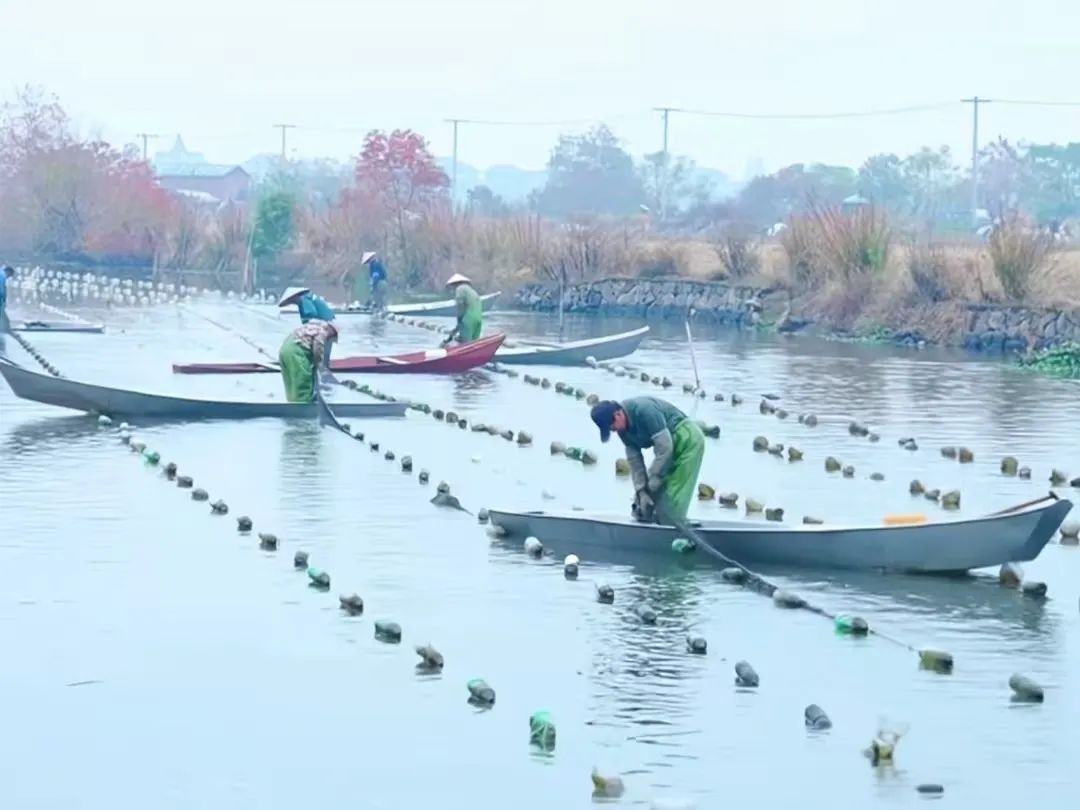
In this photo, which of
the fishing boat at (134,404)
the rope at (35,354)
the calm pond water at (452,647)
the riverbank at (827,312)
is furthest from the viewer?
the riverbank at (827,312)

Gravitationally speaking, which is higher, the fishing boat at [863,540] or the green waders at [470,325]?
the green waders at [470,325]

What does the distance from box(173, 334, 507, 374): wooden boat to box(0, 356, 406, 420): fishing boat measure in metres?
6.50

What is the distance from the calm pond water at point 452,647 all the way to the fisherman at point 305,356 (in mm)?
956

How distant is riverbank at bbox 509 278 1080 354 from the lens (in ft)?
142

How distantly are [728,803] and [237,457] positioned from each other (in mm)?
13767

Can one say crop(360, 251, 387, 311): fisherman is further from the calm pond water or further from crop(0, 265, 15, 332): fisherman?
the calm pond water

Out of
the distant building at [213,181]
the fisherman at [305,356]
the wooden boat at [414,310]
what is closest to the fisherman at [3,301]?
the wooden boat at [414,310]

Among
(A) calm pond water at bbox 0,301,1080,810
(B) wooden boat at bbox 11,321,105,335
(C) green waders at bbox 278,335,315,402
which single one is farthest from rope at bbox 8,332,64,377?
(A) calm pond water at bbox 0,301,1080,810

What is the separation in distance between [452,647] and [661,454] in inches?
110

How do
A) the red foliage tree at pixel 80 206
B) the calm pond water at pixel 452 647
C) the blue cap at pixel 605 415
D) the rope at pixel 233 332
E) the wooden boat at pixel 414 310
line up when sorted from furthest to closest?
the red foliage tree at pixel 80 206 → the wooden boat at pixel 414 310 → the rope at pixel 233 332 → the blue cap at pixel 605 415 → the calm pond water at pixel 452 647

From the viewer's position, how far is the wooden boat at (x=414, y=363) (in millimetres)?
35250

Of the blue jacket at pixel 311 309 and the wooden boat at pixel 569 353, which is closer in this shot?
the blue jacket at pixel 311 309

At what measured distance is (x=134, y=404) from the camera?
28312 mm

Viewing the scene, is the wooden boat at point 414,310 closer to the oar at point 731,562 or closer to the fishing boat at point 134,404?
the fishing boat at point 134,404
